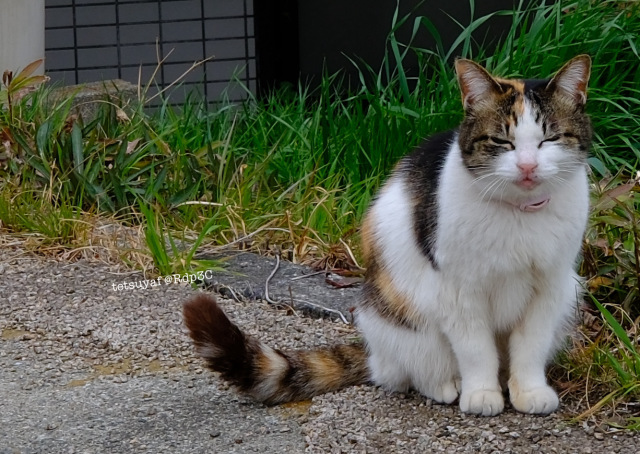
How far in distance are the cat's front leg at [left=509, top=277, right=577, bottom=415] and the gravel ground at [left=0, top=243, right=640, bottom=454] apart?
4cm

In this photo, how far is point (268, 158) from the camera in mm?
4434

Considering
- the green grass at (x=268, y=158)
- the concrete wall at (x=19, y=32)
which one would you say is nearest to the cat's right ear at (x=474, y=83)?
the green grass at (x=268, y=158)

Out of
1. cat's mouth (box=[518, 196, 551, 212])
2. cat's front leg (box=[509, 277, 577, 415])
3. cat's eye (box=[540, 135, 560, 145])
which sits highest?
cat's eye (box=[540, 135, 560, 145])

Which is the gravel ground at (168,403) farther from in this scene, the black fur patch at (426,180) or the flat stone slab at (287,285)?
the black fur patch at (426,180)

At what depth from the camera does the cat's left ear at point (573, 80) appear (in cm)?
258

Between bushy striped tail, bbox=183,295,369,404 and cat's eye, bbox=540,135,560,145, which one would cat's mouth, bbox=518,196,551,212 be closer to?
cat's eye, bbox=540,135,560,145

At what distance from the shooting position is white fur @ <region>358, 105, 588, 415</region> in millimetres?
2570

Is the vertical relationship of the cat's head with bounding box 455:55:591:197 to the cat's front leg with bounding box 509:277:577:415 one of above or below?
above

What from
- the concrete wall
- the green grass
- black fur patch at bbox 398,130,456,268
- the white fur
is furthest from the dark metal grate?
the white fur

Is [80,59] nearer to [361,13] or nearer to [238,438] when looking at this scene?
[361,13]

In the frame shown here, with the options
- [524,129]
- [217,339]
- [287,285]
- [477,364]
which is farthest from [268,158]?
[524,129]

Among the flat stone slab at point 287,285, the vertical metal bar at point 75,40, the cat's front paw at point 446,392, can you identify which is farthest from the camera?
the vertical metal bar at point 75,40

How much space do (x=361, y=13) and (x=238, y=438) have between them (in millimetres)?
4061

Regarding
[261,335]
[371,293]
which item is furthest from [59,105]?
[371,293]
